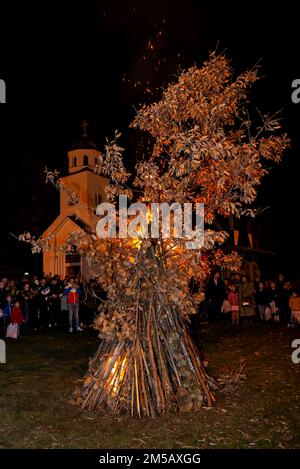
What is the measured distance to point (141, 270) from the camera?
7590 mm

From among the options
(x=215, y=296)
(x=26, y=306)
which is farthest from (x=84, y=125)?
(x=26, y=306)

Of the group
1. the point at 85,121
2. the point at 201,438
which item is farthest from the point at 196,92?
the point at 85,121

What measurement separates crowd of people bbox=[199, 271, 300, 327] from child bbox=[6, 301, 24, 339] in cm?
649

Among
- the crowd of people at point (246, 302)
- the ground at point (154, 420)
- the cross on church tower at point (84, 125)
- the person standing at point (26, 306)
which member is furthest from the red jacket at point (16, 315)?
the cross on church tower at point (84, 125)

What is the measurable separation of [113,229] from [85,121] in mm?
31561

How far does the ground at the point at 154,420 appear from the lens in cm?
613

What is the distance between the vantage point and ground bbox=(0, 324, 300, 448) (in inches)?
241

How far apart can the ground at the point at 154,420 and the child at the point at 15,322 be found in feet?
8.49

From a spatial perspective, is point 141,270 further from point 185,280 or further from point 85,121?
point 85,121

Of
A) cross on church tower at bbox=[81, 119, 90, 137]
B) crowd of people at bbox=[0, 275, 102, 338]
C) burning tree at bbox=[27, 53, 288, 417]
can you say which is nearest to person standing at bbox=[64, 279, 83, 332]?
crowd of people at bbox=[0, 275, 102, 338]

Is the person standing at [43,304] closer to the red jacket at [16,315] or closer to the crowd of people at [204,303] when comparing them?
the crowd of people at [204,303]

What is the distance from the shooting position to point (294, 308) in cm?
1652

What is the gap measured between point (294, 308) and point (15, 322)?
9.29 meters

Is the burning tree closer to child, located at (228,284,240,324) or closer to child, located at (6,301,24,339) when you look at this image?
child, located at (6,301,24,339)
